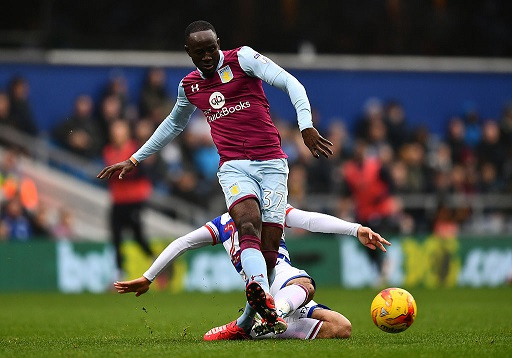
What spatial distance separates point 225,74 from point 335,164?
11.5m

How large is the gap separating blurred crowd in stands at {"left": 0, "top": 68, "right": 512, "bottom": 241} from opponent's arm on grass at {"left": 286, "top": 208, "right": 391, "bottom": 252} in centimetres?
859

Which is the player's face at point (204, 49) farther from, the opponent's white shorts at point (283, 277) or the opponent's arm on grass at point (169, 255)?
the opponent's white shorts at point (283, 277)

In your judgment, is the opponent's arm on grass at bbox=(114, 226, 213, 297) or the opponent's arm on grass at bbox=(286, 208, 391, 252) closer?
the opponent's arm on grass at bbox=(286, 208, 391, 252)

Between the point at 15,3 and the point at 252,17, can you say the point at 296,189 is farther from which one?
the point at 15,3

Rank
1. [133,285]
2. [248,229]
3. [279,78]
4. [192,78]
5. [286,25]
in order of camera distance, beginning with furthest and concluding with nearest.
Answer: [286,25], [133,285], [192,78], [279,78], [248,229]

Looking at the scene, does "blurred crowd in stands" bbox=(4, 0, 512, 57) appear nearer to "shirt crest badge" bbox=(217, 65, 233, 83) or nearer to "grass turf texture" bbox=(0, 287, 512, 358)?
"grass turf texture" bbox=(0, 287, 512, 358)

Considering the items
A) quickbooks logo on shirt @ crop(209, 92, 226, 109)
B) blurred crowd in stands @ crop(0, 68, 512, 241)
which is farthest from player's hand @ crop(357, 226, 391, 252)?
blurred crowd in stands @ crop(0, 68, 512, 241)

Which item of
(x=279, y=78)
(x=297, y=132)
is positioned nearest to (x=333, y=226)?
(x=279, y=78)

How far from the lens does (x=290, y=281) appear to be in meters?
8.44

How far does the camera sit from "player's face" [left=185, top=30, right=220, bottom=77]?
8266 millimetres

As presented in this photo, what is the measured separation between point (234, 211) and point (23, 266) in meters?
10.2

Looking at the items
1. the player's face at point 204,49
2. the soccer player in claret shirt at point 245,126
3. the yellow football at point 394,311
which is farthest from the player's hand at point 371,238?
the player's face at point 204,49

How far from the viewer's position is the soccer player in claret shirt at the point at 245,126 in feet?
26.8

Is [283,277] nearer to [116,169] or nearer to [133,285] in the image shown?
[133,285]
